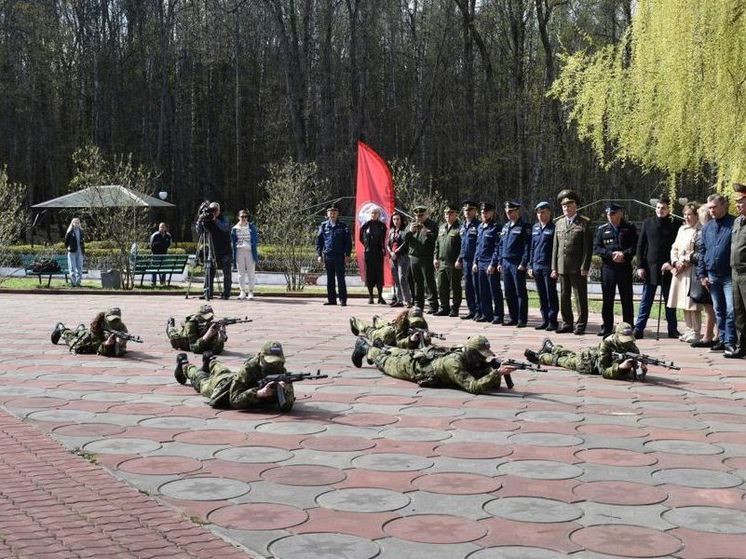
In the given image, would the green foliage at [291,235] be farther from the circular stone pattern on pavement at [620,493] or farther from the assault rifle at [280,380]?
the circular stone pattern on pavement at [620,493]

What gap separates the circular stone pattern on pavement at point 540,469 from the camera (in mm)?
4762

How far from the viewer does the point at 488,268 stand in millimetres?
12523

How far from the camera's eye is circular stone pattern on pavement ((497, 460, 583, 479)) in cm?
476

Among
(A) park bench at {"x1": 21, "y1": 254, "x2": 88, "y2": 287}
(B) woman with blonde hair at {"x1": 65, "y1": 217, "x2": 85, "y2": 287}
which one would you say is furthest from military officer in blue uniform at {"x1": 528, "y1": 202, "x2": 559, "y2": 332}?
(A) park bench at {"x1": 21, "y1": 254, "x2": 88, "y2": 287}

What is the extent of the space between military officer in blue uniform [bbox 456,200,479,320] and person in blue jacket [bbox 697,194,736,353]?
3.98m

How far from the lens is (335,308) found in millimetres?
15109

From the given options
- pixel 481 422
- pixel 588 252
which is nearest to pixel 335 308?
pixel 588 252

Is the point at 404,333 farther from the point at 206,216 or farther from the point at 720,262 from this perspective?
the point at 206,216

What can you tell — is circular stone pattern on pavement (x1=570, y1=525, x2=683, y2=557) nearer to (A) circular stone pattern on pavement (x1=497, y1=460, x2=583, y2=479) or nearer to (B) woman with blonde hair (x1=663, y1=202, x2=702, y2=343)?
(A) circular stone pattern on pavement (x1=497, y1=460, x2=583, y2=479)

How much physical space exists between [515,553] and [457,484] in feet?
3.20

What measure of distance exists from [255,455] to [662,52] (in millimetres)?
10301

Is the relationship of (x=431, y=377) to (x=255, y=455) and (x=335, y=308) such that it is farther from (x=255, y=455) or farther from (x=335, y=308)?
(x=335, y=308)

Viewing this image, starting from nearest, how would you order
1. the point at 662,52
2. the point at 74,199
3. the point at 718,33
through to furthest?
1. the point at 718,33
2. the point at 662,52
3. the point at 74,199

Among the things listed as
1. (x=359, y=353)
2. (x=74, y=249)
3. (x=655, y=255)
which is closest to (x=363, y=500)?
(x=359, y=353)
